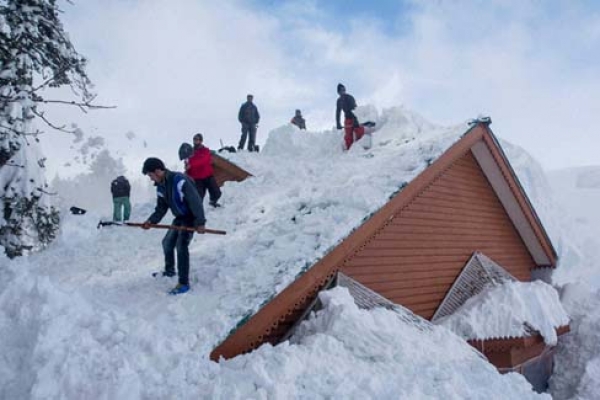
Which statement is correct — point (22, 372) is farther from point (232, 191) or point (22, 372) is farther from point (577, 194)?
point (577, 194)

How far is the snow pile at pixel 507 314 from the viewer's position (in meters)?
6.64

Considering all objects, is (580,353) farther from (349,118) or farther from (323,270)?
(349,118)

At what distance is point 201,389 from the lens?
3225 mm

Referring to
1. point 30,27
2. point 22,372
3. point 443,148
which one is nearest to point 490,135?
point 443,148

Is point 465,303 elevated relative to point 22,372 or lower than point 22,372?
elevated

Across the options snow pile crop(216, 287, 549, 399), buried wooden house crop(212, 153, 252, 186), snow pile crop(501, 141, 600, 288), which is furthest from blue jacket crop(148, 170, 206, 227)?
snow pile crop(501, 141, 600, 288)

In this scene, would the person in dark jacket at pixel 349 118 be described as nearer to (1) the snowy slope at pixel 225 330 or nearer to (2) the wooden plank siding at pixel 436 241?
(2) the wooden plank siding at pixel 436 241

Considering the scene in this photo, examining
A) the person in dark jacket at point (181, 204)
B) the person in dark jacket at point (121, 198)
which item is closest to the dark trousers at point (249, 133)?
the person in dark jacket at point (121, 198)

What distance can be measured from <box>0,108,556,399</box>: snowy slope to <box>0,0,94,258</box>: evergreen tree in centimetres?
A: 268

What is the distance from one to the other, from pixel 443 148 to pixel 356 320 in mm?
4034

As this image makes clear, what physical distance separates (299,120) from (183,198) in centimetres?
1369

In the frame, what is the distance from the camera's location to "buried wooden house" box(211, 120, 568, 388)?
5055 millimetres

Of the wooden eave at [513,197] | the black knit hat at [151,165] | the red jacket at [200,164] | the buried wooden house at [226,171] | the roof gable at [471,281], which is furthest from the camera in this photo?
the buried wooden house at [226,171]

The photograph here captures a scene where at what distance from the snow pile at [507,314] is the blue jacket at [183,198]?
4358 mm
